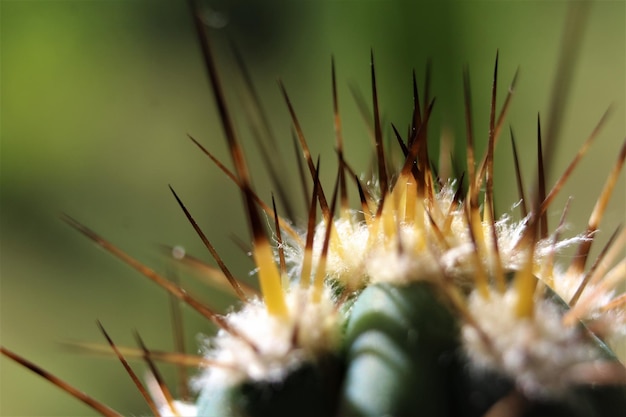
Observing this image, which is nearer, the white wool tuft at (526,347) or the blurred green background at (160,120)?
the white wool tuft at (526,347)

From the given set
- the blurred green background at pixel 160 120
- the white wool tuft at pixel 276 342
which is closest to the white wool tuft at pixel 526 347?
the white wool tuft at pixel 276 342

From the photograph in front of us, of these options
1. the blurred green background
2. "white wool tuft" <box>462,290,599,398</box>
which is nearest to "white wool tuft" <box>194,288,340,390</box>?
"white wool tuft" <box>462,290,599,398</box>

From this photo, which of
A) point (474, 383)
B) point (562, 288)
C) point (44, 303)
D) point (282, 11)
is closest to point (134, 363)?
point (44, 303)

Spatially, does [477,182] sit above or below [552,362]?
above

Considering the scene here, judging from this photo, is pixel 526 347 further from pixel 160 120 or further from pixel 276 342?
pixel 160 120

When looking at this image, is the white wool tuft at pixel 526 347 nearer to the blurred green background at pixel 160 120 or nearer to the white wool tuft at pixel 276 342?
the white wool tuft at pixel 276 342

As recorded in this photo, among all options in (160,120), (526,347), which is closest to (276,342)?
(526,347)

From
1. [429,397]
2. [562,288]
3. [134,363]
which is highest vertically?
[134,363]

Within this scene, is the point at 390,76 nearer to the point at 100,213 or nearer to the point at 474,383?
the point at 100,213
